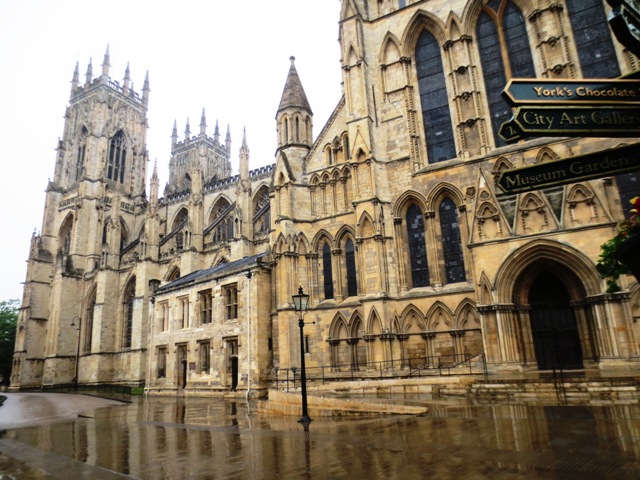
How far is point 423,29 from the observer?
23.8 meters

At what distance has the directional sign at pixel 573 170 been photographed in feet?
15.9

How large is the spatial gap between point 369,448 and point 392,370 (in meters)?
12.4

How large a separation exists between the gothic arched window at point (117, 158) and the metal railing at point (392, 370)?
162 feet

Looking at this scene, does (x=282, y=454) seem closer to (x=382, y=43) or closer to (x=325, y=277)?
(x=325, y=277)

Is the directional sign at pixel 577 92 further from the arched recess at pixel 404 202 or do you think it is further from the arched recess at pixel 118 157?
the arched recess at pixel 118 157

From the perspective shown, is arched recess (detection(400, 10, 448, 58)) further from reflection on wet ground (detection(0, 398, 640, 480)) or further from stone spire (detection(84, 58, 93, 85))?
stone spire (detection(84, 58, 93, 85))

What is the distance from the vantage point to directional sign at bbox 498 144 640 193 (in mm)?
4848

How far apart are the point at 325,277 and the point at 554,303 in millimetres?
10603

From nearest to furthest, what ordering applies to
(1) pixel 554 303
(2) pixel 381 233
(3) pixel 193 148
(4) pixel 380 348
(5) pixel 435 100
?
(1) pixel 554 303 < (4) pixel 380 348 < (2) pixel 381 233 < (5) pixel 435 100 < (3) pixel 193 148

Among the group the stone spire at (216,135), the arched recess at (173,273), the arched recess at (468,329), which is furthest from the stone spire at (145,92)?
the arched recess at (468,329)

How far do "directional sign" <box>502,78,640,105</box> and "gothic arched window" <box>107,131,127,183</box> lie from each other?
64.6 metres

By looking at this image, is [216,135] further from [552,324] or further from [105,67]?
[552,324]

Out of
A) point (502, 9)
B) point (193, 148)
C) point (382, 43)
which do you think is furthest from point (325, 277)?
point (193, 148)

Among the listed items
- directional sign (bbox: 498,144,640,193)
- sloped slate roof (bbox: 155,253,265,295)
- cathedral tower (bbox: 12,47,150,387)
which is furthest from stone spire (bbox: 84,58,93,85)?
directional sign (bbox: 498,144,640,193)
